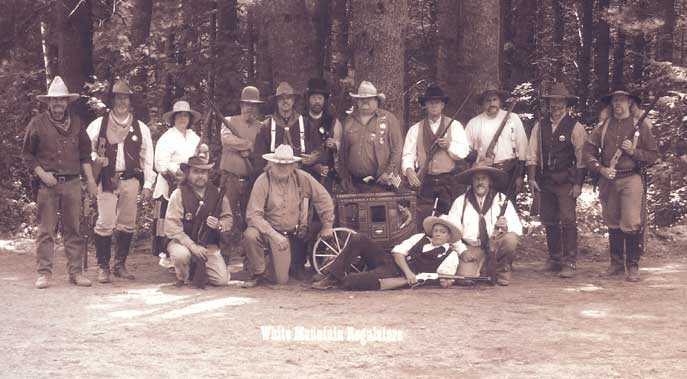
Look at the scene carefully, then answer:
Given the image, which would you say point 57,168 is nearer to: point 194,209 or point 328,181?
point 194,209

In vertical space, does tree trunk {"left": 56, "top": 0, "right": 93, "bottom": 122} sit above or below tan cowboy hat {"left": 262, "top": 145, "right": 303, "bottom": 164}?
above

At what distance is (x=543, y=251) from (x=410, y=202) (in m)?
3.44

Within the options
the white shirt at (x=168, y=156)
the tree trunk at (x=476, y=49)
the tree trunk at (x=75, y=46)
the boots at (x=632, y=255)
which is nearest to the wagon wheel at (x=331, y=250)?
the white shirt at (x=168, y=156)

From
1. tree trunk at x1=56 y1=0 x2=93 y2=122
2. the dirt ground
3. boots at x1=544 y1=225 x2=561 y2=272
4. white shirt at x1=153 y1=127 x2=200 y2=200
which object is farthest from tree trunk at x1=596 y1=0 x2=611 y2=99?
white shirt at x1=153 y1=127 x2=200 y2=200

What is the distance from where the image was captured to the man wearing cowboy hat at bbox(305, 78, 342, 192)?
Answer: 436 inches

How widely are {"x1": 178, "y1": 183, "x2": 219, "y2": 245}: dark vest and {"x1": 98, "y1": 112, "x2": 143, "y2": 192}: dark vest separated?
75 centimetres

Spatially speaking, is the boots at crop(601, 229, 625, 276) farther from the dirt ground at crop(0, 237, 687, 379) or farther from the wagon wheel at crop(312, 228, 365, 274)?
the wagon wheel at crop(312, 228, 365, 274)

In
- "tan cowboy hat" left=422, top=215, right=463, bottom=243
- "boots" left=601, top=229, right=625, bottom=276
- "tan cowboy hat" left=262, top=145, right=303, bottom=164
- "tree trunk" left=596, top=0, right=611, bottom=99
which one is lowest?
"boots" left=601, top=229, right=625, bottom=276

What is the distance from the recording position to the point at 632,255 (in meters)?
10.7

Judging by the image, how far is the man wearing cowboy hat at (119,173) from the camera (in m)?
10.7

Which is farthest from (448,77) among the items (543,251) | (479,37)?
(543,251)

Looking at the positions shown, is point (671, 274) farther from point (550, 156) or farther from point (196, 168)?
point (196, 168)

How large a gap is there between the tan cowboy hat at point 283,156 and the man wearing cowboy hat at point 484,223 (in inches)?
71.1

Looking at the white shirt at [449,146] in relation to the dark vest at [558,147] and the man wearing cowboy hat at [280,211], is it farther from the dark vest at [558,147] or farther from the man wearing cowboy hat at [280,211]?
the man wearing cowboy hat at [280,211]
